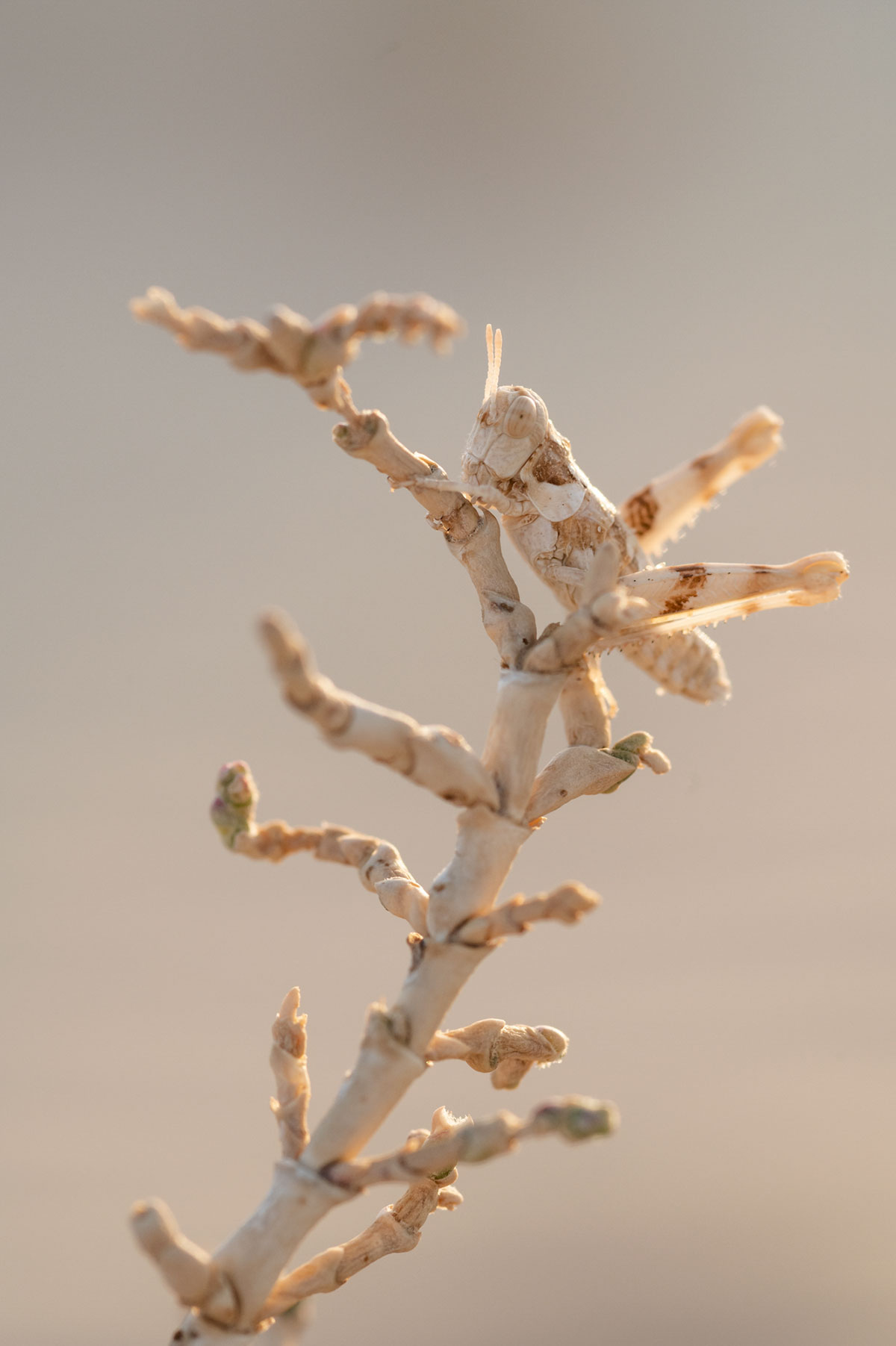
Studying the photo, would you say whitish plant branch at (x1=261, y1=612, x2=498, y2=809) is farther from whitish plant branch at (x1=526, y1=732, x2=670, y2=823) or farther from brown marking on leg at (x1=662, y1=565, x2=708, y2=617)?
brown marking on leg at (x1=662, y1=565, x2=708, y2=617)

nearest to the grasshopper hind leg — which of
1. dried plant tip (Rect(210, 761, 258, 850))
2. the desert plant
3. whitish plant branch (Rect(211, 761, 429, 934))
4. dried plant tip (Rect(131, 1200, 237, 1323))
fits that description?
the desert plant

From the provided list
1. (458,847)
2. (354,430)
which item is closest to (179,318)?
(354,430)

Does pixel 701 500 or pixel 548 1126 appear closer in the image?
pixel 548 1126

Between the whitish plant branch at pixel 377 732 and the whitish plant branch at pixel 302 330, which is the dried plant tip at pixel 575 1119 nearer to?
the whitish plant branch at pixel 377 732

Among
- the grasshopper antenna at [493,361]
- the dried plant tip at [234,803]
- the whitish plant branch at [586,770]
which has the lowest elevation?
the dried plant tip at [234,803]

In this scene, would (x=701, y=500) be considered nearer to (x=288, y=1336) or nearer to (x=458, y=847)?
(x=458, y=847)

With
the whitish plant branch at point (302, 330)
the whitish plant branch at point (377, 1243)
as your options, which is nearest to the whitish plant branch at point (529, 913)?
the whitish plant branch at point (377, 1243)
